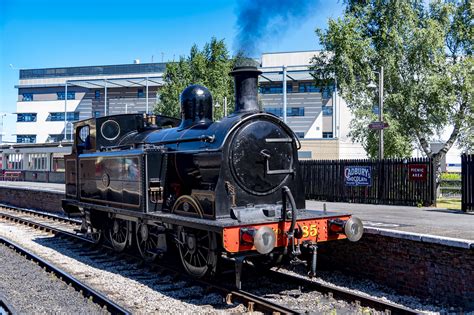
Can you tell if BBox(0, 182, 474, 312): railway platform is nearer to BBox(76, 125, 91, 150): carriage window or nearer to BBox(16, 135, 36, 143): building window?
BBox(76, 125, 91, 150): carriage window

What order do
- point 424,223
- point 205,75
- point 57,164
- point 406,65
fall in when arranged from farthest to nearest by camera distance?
point 57,164
point 205,75
point 406,65
point 424,223

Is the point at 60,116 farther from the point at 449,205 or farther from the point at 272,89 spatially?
the point at 449,205

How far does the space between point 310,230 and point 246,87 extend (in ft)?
8.28

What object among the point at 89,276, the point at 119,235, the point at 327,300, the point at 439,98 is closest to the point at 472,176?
the point at 439,98

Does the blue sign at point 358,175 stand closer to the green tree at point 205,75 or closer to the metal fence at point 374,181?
the metal fence at point 374,181

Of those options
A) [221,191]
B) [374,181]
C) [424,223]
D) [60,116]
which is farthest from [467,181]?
[60,116]

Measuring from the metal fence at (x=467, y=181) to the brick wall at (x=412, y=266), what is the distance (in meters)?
6.02

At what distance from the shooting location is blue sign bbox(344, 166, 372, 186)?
16547 millimetres

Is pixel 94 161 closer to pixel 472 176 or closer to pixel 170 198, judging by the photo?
pixel 170 198

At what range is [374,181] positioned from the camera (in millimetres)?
16406

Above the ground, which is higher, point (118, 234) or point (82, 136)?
point (82, 136)

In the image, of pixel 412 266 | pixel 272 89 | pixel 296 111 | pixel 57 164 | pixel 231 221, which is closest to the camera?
pixel 231 221

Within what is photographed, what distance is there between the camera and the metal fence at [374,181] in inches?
593

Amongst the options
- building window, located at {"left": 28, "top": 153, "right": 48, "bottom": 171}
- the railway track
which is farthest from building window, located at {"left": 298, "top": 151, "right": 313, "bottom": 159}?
the railway track
